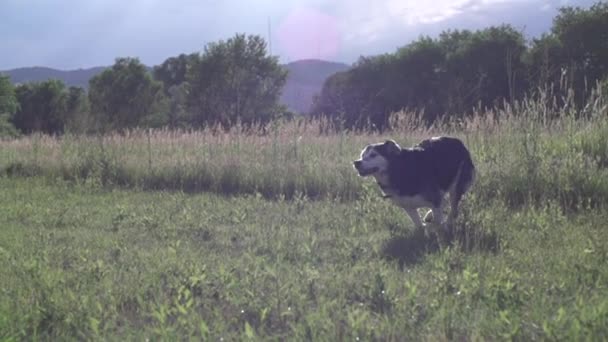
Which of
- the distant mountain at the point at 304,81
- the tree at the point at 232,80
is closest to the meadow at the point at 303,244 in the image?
the distant mountain at the point at 304,81

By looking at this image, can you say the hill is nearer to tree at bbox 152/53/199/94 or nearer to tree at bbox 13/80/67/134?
tree at bbox 13/80/67/134

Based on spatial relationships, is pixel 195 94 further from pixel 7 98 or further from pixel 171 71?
pixel 7 98

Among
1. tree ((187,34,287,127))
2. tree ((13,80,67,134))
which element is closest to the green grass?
tree ((187,34,287,127))

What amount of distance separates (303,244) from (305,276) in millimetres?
1350

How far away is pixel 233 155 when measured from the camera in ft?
44.4

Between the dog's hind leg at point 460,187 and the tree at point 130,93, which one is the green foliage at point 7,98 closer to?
the tree at point 130,93

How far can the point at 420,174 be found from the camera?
8.60 metres

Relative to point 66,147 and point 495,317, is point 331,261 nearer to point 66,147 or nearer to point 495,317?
point 495,317

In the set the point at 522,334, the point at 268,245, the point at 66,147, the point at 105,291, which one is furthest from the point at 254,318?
the point at 66,147

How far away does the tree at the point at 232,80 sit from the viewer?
93.2 feet

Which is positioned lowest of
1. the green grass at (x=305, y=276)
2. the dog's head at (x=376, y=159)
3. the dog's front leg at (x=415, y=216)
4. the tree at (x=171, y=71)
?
the green grass at (x=305, y=276)

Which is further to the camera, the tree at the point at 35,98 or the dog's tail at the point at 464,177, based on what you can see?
the tree at the point at 35,98

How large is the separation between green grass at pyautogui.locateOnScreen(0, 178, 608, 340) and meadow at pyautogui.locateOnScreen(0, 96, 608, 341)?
21mm

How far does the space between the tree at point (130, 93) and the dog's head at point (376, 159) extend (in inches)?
924
